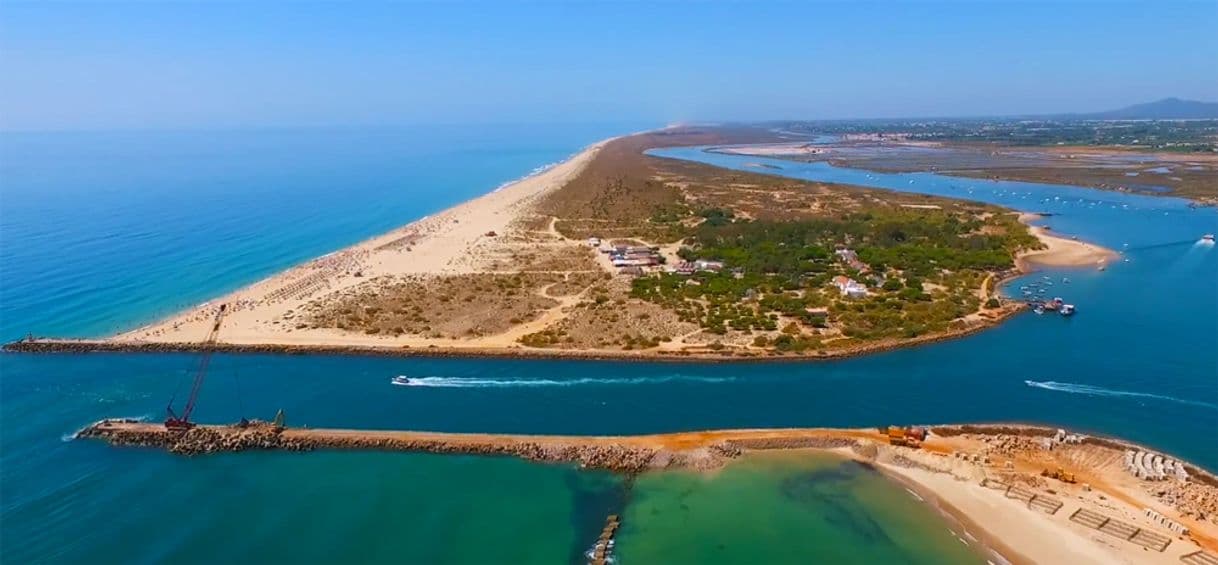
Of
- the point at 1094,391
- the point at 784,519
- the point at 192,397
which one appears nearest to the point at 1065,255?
the point at 1094,391

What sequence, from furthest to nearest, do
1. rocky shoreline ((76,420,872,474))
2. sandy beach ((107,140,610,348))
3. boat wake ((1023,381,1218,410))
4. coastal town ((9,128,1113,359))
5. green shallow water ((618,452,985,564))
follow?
sandy beach ((107,140,610,348)) < coastal town ((9,128,1113,359)) < boat wake ((1023,381,1218,410)) < rocky shoreline ((76,420,872,474)) < green shallow water ((618,452,985,564))

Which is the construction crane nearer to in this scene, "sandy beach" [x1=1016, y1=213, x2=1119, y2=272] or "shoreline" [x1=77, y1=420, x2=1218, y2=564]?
"shoreline" [x1=77, y1=420, x2=1218, y2=564]

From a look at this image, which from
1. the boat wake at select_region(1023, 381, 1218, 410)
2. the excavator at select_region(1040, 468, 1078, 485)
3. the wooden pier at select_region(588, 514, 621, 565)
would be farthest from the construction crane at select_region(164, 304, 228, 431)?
the boat wake at select_region(1023, 381, 1218, 410)

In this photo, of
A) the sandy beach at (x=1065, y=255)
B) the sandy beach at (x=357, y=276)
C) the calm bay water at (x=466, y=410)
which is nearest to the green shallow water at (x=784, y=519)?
the calm bay water at (x=466, y=410)

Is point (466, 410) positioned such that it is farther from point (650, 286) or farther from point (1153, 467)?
point (1153, 467)

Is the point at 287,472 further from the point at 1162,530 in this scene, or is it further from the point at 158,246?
the point at 158,246

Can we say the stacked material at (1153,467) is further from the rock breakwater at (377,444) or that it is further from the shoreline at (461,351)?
the rock breakwater at (377,444)
